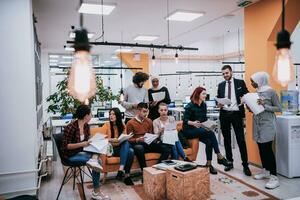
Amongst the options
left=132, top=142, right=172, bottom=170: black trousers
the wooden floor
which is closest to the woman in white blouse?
left=132, top=142, right=172, bottom=170: black trousers

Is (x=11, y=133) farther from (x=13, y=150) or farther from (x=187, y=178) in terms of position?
(x=187, y=178)

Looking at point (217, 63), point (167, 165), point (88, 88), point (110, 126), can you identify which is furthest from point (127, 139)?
point (217, 63)

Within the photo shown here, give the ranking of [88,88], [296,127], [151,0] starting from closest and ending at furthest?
[88,88]
[296,127]
[151,0]

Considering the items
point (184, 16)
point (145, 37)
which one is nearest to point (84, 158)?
point (184, 16)

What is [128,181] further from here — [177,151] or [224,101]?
[224,101]

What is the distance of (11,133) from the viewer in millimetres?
3686

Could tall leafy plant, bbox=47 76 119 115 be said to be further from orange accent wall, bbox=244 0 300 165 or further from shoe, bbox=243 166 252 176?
shoe, bbox=243 166 252 176

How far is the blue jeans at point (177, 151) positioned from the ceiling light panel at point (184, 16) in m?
2.64

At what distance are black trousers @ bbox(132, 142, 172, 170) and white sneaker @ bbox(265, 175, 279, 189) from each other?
150 centimetres

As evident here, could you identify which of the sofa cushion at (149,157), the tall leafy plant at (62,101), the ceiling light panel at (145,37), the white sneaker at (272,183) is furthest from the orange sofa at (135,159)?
the ceiling light panel at (145,37)

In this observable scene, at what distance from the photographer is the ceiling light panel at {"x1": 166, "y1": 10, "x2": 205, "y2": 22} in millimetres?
5570

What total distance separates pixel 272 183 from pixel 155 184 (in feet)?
5.50

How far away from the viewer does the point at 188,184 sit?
338 centimetres

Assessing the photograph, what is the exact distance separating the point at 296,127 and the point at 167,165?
2101mm
